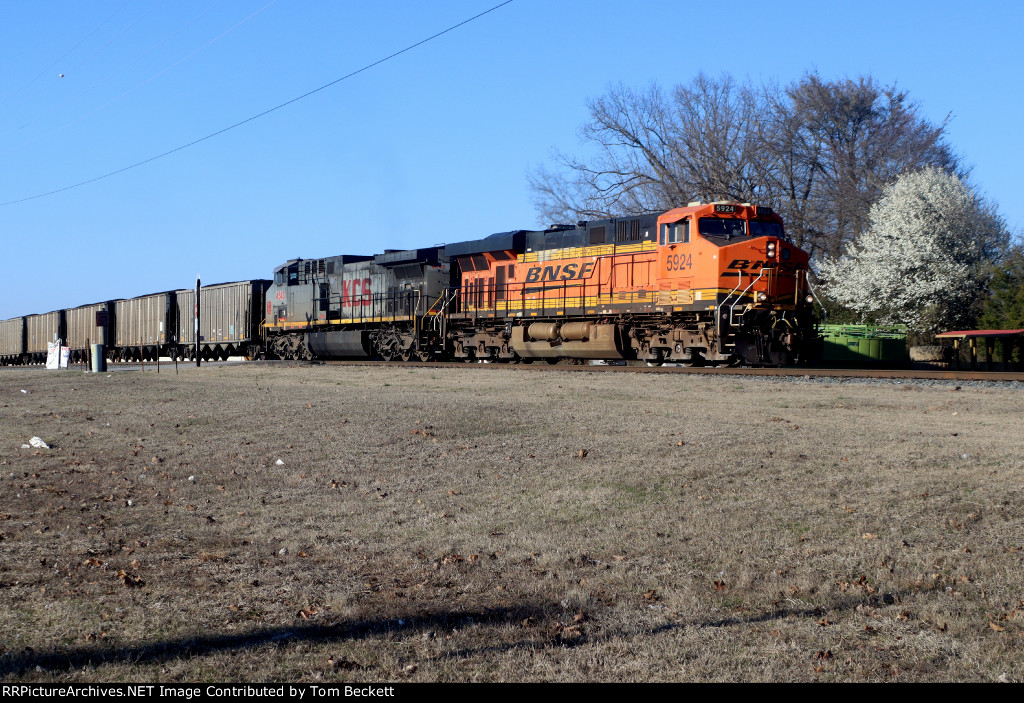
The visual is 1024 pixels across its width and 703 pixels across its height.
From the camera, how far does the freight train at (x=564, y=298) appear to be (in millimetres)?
19250

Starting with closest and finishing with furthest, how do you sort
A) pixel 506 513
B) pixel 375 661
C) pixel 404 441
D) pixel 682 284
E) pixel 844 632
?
pixel 375 661
pixel 844 632
pixel 506 513
pixel 404 441
pixel 682 284

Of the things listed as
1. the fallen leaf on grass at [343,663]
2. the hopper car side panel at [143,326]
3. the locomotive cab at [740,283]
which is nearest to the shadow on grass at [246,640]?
the fallen leaf on grass at [343,663]

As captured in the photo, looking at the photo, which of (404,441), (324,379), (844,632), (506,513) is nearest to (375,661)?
(844,632)

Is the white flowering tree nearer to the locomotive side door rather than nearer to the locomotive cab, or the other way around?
the locomotive cab

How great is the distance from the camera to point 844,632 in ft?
14.0

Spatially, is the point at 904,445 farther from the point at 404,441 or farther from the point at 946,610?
the point at 404,441

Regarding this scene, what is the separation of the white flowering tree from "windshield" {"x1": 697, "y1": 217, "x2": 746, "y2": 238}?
2161 centimetres

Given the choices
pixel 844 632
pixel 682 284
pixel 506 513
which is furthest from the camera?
pixel 682 284

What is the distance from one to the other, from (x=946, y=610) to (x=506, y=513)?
317 centimetres

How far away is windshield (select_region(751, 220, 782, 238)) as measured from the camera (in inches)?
774

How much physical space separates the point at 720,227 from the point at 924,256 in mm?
22573

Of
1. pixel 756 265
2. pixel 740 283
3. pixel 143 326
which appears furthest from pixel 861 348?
pixel 143 326

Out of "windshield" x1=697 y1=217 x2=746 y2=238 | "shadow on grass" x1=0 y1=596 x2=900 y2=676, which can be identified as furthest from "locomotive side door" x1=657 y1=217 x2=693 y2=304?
"shadow on grass" x1=0 y1=596 x2=900 y2=676

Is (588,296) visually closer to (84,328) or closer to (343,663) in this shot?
(343,663)
